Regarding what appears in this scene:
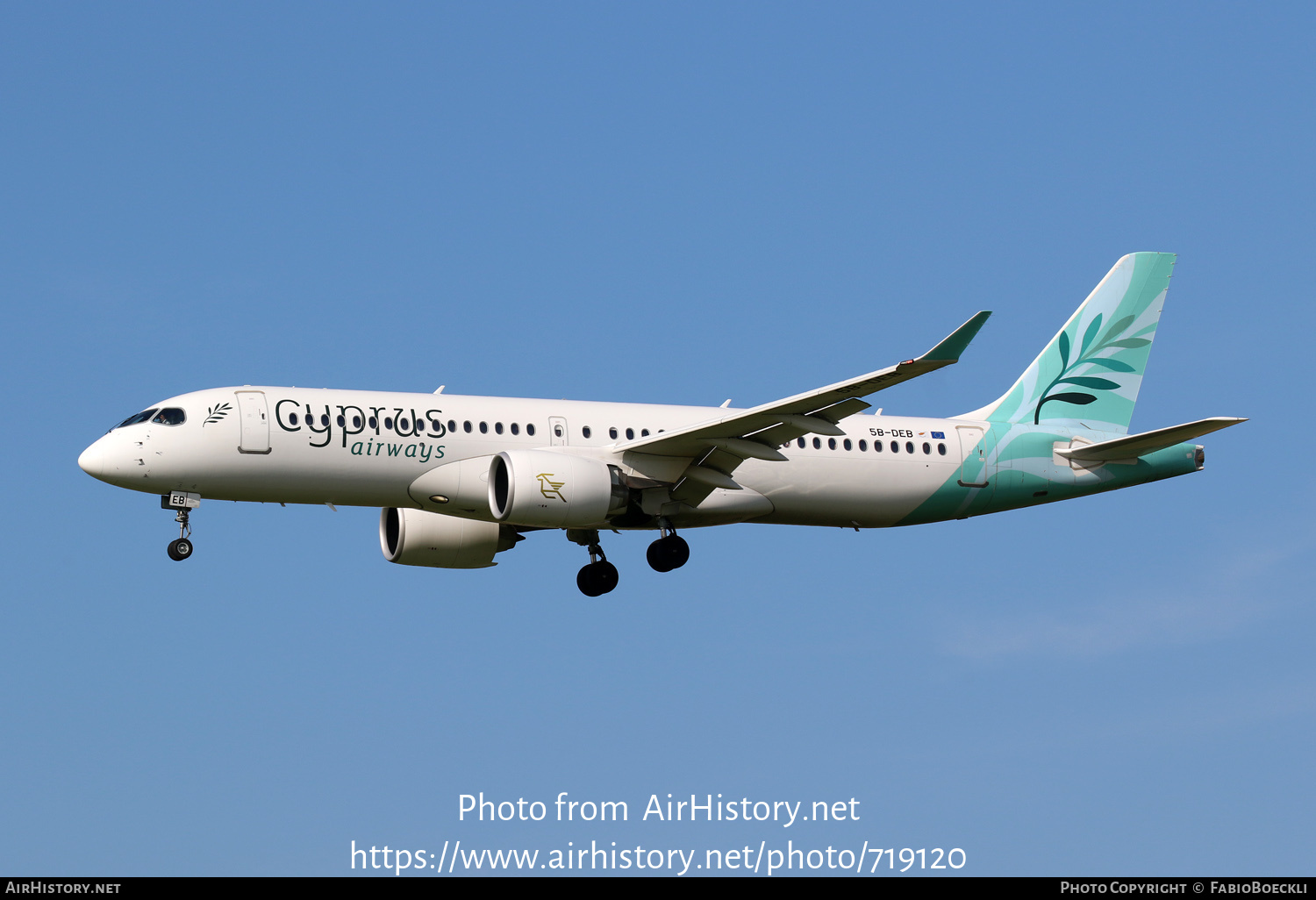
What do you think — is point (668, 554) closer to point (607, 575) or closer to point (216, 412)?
point (607, 575)

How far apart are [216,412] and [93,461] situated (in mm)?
2640

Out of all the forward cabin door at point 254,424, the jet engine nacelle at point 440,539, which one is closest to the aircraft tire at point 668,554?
the jet engine nacelle at point 440,539

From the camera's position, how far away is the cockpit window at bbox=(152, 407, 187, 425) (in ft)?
113

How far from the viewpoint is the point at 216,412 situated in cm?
3428

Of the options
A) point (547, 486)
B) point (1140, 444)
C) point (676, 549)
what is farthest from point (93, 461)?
point (1140, 444)

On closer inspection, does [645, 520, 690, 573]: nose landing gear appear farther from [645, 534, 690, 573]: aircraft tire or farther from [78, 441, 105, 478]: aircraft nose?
[78, 441, 105, 478]: aircraft nose

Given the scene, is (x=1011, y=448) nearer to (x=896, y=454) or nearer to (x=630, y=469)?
(x=896, y=454)

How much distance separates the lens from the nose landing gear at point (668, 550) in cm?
3662

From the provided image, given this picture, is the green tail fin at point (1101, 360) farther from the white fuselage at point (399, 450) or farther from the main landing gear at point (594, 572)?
the main landing gear at point (594, 572)

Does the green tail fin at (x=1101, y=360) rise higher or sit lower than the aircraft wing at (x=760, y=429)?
higher

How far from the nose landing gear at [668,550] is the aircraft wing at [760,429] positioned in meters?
0.80

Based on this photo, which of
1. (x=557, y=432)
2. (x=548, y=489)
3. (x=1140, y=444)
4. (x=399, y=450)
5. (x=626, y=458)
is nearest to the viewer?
(x=548, y=489)
